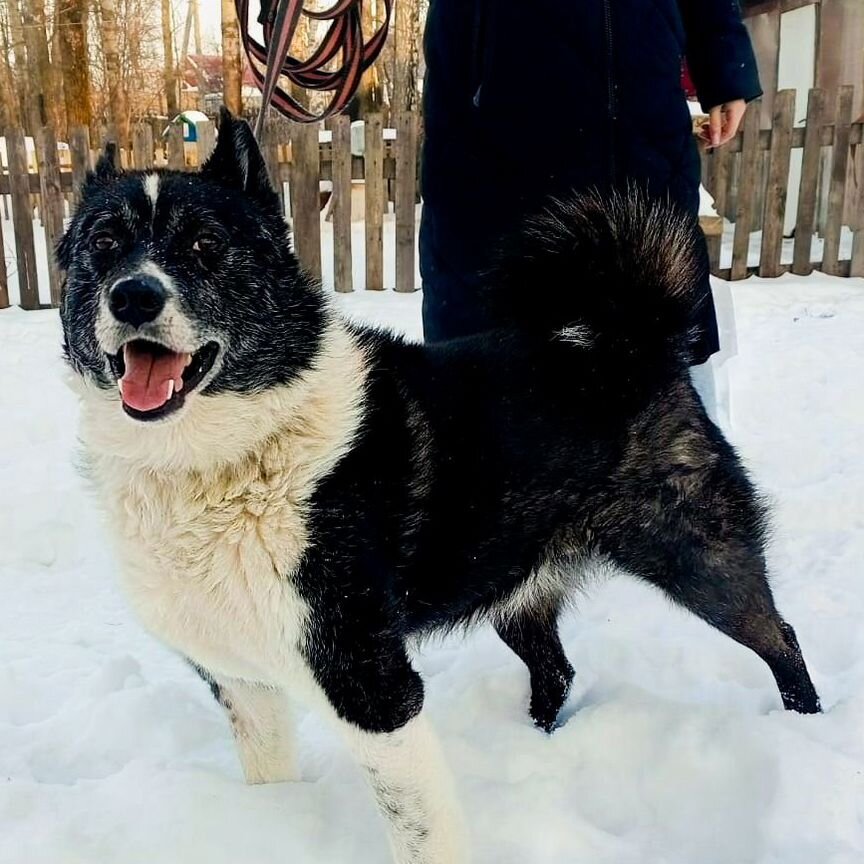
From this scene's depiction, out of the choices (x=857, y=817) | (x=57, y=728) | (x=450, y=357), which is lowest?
(x=57, y=728)

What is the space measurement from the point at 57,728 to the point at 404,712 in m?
1.20

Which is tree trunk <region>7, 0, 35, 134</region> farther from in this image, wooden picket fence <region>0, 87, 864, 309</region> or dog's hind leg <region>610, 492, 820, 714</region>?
dog's hind leg <region>610, 492, 820, 714</region>

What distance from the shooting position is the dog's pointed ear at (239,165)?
2.07 meters

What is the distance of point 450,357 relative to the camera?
2109 millimetres

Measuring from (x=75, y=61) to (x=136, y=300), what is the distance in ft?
62.6

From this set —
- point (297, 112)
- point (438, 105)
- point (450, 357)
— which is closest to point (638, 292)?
point (450, 357)

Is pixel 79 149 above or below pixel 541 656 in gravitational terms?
above

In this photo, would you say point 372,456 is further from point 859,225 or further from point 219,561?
point 859,225

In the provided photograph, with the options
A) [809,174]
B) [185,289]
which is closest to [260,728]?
[185,289]

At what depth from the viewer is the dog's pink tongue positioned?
1.73m

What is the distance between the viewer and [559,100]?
244cm

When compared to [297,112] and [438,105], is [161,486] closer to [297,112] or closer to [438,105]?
[438,105]

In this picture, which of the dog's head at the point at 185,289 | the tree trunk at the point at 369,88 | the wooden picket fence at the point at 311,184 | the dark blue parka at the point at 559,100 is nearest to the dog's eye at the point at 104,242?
the dog's head at the point at 185,289

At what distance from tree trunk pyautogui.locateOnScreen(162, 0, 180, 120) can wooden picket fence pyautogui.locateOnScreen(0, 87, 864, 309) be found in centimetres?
1897
